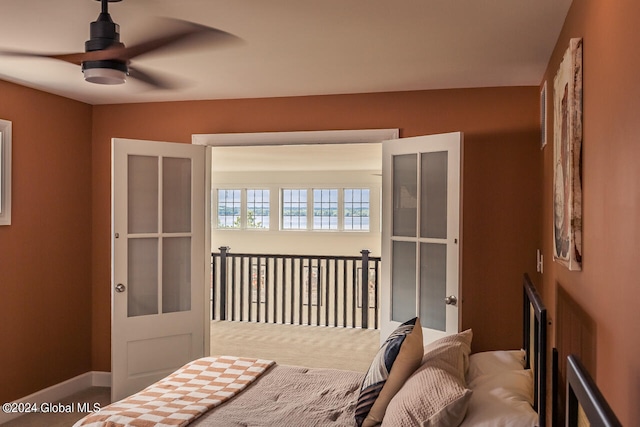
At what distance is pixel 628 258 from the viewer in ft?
4.70

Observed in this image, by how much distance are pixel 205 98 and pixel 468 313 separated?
268 cm

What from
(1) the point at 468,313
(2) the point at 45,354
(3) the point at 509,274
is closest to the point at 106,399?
(2) the point at 45,354

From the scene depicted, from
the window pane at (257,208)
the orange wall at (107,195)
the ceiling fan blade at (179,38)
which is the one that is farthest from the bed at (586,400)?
the window pane at (257,208)

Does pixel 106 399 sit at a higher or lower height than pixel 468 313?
lower

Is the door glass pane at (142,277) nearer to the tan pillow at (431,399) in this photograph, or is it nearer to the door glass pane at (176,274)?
the door glass pane at (176,274)

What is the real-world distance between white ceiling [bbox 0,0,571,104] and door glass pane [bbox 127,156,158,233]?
0.58 m

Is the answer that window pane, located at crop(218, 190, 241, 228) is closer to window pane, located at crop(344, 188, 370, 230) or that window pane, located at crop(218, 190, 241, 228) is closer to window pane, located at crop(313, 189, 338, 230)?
window pane, located at crop(313, 189, 338, 230)

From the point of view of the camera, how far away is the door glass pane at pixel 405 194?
4.12 m

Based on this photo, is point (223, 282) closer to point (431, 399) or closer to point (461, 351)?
point (461, 351)

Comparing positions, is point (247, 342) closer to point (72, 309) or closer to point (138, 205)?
point (72, 309)

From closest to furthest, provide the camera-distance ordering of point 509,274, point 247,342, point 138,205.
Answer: point 509,274 < point 138,205 < point 247,342

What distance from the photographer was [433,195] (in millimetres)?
4020

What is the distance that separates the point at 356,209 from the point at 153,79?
7279 millimetres

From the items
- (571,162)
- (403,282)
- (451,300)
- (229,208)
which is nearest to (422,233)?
(403,282)
